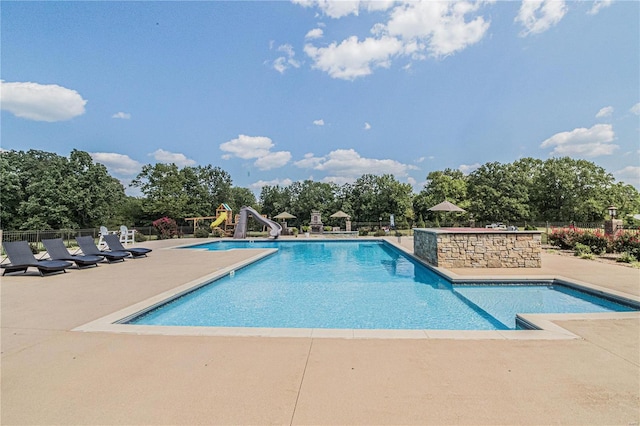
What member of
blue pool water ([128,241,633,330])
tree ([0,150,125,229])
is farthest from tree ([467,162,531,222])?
tree ([0,150,125,229])

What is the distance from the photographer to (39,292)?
20.0 feet

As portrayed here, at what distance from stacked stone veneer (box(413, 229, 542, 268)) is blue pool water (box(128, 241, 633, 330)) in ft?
3.18

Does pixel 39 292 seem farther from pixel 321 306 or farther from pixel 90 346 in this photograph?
pixel 321 306

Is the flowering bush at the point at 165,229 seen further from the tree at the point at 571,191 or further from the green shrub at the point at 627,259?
the tree at the point at 571,191

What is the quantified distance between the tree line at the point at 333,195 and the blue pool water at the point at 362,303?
20.3m

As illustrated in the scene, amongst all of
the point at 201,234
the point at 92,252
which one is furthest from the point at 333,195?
the point at 92,252

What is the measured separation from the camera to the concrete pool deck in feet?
7.00

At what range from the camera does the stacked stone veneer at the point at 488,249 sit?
9.09 metres

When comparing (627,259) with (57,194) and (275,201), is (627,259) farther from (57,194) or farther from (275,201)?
(57,194)

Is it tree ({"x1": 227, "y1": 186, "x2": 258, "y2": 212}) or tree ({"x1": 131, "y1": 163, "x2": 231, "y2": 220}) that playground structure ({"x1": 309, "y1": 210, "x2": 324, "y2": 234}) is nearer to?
tree ({"x1": 131, "y1": 163, "x2": 231, "y2": 220})

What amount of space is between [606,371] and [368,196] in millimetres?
30362

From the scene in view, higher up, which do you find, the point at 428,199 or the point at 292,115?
the point at 292,115

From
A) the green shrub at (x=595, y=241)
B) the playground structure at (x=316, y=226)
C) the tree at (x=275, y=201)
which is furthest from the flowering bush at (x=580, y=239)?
the tree at (x=275, y=201)

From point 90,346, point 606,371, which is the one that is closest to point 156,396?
point 90,346
